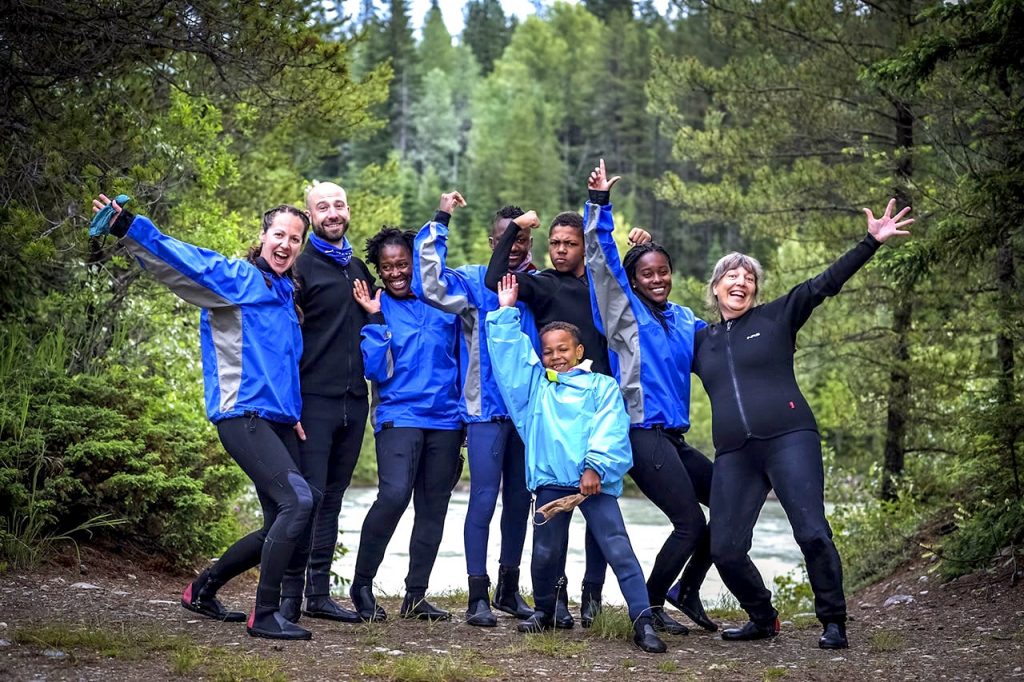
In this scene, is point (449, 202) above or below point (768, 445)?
above

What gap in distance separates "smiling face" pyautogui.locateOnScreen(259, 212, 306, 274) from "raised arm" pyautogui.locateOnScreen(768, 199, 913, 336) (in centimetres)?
256

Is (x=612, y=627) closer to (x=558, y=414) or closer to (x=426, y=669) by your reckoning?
(x=558, y=414)

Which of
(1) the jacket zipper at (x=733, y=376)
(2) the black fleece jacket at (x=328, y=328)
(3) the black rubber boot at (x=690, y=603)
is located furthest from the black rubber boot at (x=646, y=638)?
(2) the black fleece jacket at (x=328, y=328)

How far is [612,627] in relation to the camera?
6098 mm

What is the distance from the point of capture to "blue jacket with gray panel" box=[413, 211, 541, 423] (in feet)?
21.1

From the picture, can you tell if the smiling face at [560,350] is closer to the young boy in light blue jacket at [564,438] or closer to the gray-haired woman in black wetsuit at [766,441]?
the young boy in light blue jacket at [564,438]

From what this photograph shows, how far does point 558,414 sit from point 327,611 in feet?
6.06

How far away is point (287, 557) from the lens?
5672 mm

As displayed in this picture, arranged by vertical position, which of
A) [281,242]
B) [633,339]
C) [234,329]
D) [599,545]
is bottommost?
[599,545]

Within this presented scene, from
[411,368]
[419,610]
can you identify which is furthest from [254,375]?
[419,610]

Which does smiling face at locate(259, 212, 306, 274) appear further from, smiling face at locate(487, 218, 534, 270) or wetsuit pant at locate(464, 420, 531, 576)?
wetsuit pant at locate(464, 420, 531, 576)

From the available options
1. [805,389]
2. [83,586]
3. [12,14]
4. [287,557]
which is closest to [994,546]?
[287,557]

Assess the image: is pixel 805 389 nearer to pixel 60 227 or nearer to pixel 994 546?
pixel 994 546

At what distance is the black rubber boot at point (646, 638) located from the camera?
5738 mm
